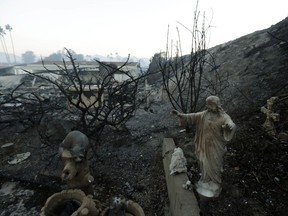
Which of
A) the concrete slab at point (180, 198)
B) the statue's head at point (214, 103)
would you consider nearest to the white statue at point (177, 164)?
the concrete slab at point (180, 198)

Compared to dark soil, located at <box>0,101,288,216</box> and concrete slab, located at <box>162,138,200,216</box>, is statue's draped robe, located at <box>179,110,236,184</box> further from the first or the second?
dark soil, located at <box>0,101,288,216</box>

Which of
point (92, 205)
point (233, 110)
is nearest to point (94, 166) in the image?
point (92, 205)

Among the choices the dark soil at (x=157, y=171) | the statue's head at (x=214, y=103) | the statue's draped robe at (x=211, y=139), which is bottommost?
the dark soil at (x=157, y=171)

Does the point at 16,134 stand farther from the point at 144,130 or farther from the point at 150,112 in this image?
the point at 150,112

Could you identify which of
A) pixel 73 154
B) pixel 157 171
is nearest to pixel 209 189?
pixel 157 171

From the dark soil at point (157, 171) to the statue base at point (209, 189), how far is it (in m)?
0.25

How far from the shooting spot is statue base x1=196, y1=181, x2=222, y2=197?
415cm

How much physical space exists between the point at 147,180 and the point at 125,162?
Answer: 3.22 ft

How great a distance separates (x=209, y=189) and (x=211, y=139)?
Answer: 36.2 inches

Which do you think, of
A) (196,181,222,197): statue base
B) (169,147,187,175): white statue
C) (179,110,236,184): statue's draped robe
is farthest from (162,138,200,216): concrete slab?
(179,110,236,184): statue's draped robe

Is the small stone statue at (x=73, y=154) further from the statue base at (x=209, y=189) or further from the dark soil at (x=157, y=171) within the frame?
the statue base at (x=209, y=189)

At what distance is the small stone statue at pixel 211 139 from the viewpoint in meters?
3.81

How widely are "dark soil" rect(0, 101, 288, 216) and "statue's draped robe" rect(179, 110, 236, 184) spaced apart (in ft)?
2.24

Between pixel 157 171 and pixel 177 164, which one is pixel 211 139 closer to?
pixel 177 164
